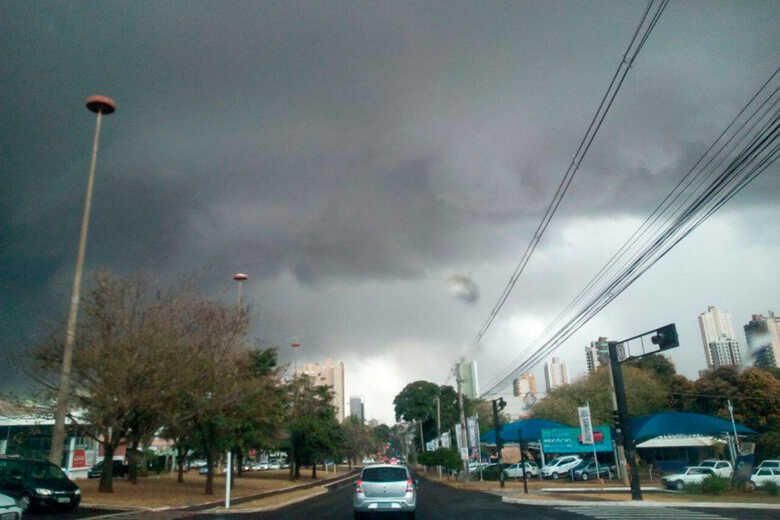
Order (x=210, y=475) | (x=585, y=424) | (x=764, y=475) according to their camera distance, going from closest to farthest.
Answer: (x=764, y=475) < (x=210, y=475) < (x=585, y=424)

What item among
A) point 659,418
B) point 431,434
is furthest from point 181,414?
point 431,434

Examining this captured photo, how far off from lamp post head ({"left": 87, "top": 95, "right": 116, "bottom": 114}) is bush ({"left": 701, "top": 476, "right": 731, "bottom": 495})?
34.5m

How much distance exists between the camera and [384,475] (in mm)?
17906

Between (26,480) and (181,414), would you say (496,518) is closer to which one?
(26,480)

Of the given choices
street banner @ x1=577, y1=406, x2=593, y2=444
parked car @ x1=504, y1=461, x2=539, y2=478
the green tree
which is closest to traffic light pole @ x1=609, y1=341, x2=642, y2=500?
street banner @ x1=577, y1=406, x2=593, y2=444

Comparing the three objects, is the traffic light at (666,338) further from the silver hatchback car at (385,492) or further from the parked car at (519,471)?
the parked car at (519,471)

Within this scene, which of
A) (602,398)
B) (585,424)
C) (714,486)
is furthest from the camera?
(602,398)

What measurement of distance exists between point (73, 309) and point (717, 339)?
309 ft

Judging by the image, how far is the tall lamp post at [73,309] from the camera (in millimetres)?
17031

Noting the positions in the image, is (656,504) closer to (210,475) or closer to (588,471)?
(210,475)

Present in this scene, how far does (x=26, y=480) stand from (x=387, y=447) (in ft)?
531

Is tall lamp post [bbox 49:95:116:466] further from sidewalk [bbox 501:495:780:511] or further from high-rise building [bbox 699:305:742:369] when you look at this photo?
high-rise building [bbox 699:305:742:369]

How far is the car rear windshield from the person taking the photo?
17.8 m

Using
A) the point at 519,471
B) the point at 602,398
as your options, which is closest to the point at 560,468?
the point at 519,471
